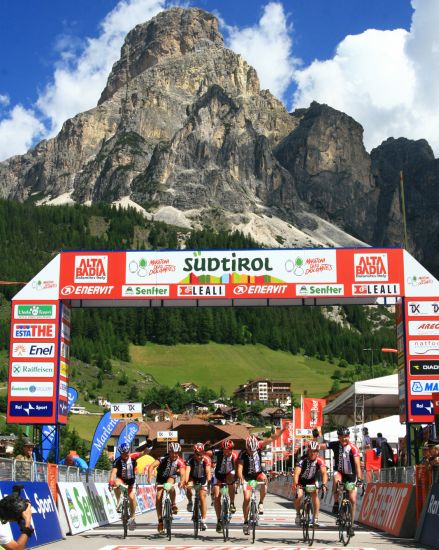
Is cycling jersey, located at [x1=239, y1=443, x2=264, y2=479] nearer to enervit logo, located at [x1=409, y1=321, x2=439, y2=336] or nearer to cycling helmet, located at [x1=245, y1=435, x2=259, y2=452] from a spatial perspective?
cycling helmet, located at [x1=245, y1=435, x2=259, y2=452]

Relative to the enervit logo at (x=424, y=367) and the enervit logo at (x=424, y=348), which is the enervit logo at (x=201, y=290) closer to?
the enervit logo at (x=424, y=348)

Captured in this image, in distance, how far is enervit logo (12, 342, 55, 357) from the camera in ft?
89.5

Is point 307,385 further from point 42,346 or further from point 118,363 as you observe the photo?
point 42,346

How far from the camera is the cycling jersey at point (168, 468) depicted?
17.5m

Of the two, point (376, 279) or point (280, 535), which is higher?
point (376, 279)

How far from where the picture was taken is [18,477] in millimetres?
14727

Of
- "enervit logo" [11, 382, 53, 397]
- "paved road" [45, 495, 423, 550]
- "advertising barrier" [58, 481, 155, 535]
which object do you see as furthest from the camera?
"enervit logo" [11, 382, 53, 397]

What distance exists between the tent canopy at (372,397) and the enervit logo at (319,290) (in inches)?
190

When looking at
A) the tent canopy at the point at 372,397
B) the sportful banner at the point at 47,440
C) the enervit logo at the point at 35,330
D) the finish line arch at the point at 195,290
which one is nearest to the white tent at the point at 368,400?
the tent canopy at the point at 372,397

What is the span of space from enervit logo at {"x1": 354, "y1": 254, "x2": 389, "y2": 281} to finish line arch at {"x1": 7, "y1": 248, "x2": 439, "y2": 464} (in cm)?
3

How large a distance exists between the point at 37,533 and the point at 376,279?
1608cm

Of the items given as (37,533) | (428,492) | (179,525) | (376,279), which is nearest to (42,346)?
(179,525)

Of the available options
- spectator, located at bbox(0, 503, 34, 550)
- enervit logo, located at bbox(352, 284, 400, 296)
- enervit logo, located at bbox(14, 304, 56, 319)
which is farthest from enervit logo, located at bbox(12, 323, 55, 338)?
spectator, located at bbox(0, 503, 34, 550)

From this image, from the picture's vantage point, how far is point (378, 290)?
2728 centimetres
